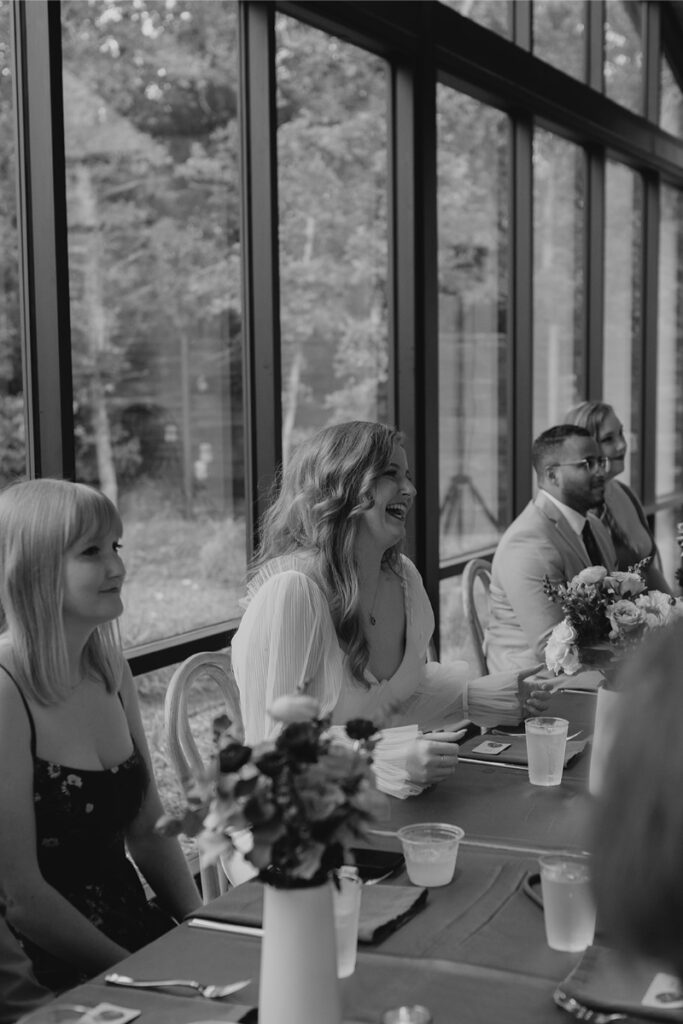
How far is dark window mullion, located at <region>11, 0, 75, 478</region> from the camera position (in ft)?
9.46

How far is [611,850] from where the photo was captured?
682mm

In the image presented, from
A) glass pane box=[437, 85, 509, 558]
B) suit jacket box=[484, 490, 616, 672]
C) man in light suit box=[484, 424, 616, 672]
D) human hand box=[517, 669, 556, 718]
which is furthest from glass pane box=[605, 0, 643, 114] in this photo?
human hand box=[517, 669, 556, 718]

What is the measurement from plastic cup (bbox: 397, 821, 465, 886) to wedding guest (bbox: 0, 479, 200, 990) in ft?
1.65

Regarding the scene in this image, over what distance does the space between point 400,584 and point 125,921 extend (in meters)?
1.03

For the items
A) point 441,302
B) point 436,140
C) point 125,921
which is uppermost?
point 436,140

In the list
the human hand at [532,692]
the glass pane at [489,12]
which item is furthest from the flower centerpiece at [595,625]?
the glass pane at [489,12]

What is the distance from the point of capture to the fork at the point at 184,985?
1396 millimetres

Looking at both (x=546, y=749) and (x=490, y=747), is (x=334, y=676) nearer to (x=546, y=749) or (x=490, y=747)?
(x=490, y=747)

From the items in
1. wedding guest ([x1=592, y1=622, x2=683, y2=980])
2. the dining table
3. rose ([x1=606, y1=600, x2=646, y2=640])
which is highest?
wedding guest ([x1=592, y1=622, x2=683, y2=980])

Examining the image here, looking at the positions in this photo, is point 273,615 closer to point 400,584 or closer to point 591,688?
point 400,584

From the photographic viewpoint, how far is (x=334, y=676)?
2.42 metres

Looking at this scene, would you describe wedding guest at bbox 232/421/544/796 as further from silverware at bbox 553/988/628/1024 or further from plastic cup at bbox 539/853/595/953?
silverware at bbox 553/988/628/1024

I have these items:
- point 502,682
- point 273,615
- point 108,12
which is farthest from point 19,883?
point 108,12

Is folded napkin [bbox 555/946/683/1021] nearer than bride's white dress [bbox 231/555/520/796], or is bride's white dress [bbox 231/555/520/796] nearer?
folded napkin [bbox 555/946/683/1021]
